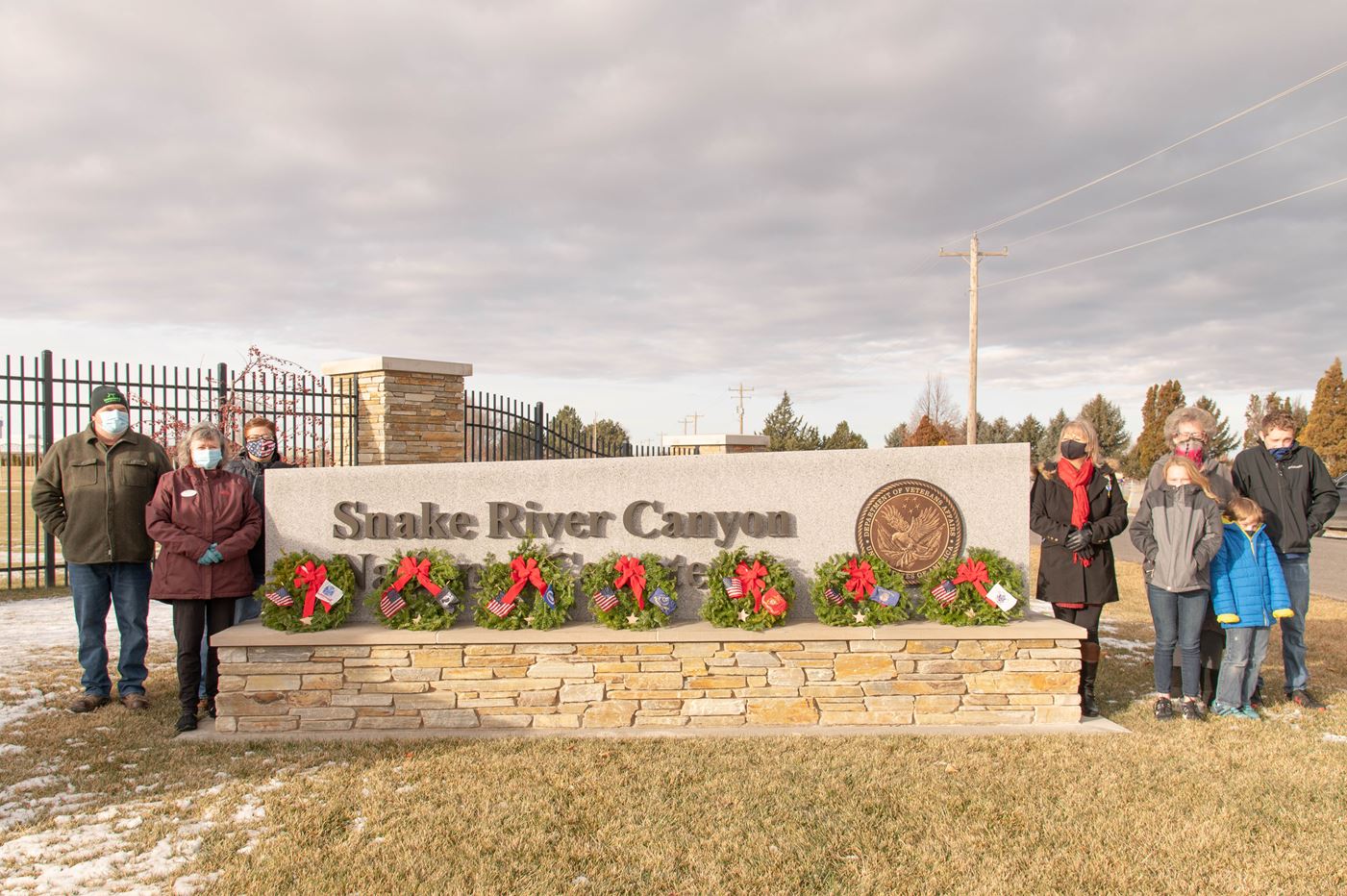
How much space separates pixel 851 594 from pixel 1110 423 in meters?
49.2

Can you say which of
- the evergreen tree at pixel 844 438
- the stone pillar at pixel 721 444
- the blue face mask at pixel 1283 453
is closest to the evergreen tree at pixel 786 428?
the evergreen tree at pixel 844 438

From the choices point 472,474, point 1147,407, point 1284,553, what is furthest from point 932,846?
point 1147,407

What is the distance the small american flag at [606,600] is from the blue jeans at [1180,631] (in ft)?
10.4

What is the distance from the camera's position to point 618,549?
5219 millimetres

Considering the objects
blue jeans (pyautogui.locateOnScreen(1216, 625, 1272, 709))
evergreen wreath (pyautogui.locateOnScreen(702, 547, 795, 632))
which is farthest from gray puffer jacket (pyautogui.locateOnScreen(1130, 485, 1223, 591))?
evergreen wreath (pyautogui.locateOnScreen(702, 547, 795, 632))

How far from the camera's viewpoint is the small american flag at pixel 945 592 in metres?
4.97

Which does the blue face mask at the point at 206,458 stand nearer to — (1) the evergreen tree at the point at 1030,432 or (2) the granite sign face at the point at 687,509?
(2) the granite sign face at the point at 687,509

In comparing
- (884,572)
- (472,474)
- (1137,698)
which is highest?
(472,474)

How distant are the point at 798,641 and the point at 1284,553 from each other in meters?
3.28

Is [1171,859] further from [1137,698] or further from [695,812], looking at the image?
[1137,698]

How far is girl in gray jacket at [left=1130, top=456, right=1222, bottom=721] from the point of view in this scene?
4.90 meters

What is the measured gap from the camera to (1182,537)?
4930 millimetres

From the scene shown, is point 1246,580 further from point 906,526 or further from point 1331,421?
point 1331,421

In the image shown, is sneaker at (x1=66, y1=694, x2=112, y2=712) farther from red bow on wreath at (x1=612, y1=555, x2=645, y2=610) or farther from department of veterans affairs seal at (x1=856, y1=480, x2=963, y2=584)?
department of veterans affairs seal at (x1=856, y1=480, x2=963, y2=584)
